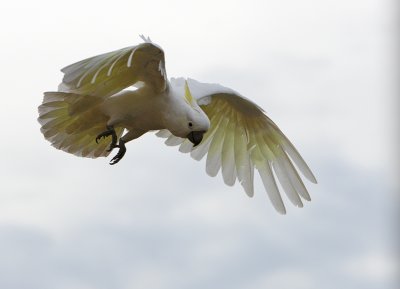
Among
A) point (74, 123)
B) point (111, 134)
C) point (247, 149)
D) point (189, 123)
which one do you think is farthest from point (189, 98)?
point (247, 149)

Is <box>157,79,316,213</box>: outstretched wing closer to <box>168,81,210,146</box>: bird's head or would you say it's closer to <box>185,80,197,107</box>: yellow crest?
<box>185,80,197,107</box>: yellow crest

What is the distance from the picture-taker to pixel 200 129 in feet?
32.2

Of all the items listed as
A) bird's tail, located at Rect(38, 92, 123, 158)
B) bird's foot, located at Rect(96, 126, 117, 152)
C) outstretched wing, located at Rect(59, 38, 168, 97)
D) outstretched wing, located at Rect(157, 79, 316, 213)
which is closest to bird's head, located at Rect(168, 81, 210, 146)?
outstretched wing, located at Rect(59, 38, 168, 97)

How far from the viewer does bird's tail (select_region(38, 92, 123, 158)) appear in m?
9.91

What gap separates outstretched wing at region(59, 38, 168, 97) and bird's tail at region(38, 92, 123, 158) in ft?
0.40

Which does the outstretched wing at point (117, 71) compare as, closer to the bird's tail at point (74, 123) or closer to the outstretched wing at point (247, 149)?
the bird's tail at point (74, 123)

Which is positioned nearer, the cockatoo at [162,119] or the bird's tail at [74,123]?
the cockatoo at [162,119]

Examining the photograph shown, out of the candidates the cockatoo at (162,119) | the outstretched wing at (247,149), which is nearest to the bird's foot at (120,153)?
the cockatoo at (162,119)

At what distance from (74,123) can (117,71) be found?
95cm

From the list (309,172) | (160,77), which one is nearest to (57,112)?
(160,77)

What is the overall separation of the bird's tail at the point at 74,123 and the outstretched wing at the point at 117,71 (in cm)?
12

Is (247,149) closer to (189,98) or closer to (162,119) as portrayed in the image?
(189,98)

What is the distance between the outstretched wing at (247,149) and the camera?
11.0 metres

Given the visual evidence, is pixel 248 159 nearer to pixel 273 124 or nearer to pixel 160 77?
pixel 273 124
